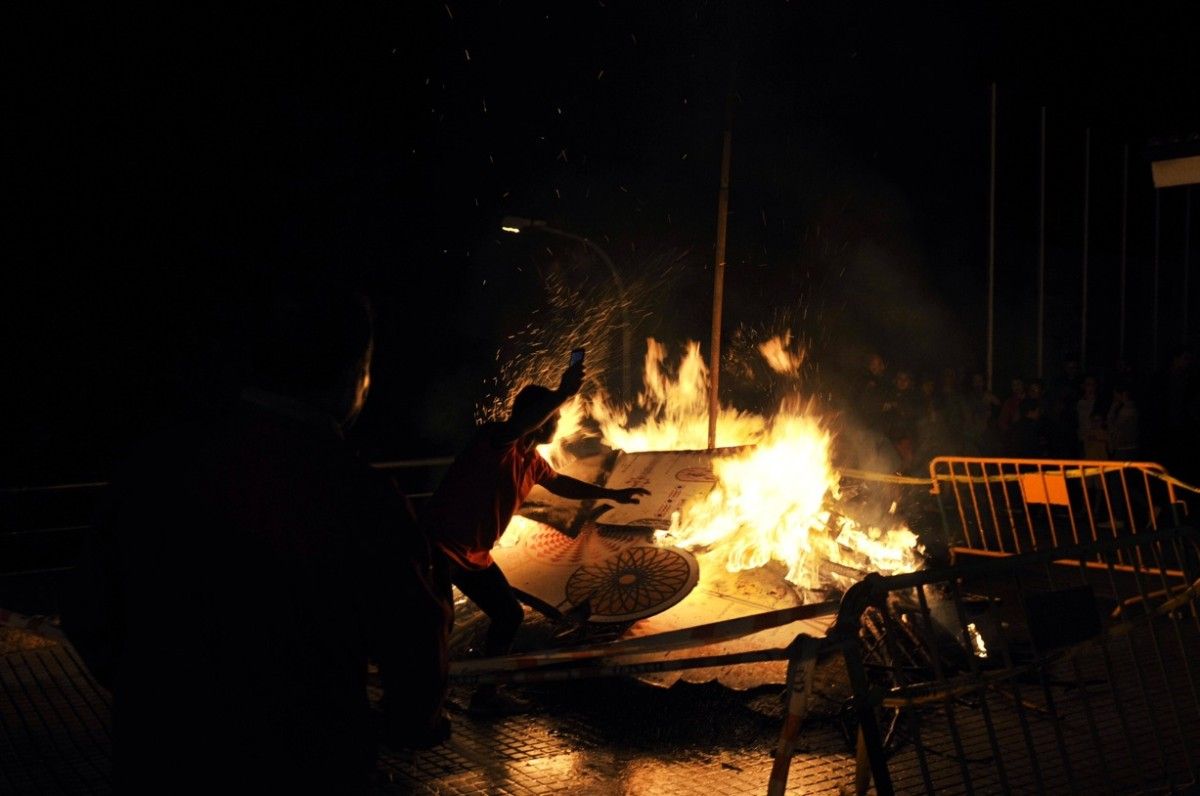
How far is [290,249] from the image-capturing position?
5425 centimetres

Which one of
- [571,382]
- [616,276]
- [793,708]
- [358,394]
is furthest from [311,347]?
[616,276]

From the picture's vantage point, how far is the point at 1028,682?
7.01m

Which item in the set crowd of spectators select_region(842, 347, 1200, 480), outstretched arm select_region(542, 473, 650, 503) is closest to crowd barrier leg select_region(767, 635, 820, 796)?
outstretched arm select_region(542, 473, 650, 503)

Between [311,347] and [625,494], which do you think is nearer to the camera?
[311,347]

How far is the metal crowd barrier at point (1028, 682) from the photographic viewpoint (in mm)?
3805

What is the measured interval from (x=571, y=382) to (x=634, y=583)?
5.58 feet

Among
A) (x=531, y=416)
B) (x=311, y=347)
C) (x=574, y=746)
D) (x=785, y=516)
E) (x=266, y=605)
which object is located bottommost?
(x=574, y=746)

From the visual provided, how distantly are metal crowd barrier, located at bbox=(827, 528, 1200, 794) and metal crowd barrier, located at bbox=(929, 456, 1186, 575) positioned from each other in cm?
80

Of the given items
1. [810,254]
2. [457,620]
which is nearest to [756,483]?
[457,620]

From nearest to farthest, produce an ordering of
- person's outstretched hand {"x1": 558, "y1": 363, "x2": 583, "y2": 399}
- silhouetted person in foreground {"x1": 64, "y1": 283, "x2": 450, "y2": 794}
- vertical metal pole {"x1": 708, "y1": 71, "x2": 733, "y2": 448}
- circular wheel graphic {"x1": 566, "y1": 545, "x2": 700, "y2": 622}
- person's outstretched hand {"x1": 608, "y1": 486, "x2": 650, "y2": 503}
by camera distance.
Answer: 1. silhouetted person in foreground {"x1": 64, "y1": 283, "x2": 450, "y2": 794}
2. person's outstretched hand {"x1": 558, "y1": 363, "x2": 583, "y2": 399}
3. circular wheel graphic {"x1": 566, "y1": 545, "x2": 700, "y2": 622}
4. person's outstretched hand {"x1": 608, "y1": 486, "x2": 650, "y2": 503}
5. vertical metal pole {"x1": 708, "y1": 71, "x2": 733, "y2": 448}

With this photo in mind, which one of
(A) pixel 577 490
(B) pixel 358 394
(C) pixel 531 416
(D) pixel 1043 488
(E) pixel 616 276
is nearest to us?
(B) pixel 358 394

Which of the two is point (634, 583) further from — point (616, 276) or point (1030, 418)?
point (616, 276)

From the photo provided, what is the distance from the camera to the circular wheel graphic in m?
7.10

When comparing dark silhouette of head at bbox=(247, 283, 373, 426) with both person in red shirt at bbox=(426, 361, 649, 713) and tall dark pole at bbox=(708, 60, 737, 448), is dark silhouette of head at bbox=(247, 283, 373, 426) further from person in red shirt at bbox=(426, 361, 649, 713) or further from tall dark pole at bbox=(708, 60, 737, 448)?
tall dark pole at bbox=(708, 60, 737, 448)
